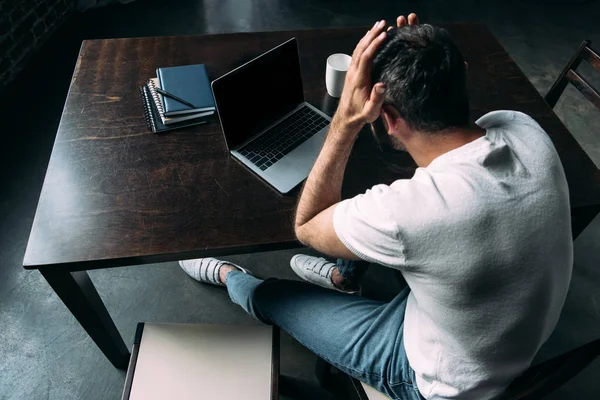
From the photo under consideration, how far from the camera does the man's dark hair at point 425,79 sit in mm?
935

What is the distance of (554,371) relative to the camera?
902mm

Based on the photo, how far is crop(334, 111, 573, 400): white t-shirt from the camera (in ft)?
2.64

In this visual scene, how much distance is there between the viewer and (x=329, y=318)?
122cm

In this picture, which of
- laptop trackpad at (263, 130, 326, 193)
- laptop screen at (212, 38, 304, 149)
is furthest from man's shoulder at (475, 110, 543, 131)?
laptop screen at (212, 38, 304, 149)

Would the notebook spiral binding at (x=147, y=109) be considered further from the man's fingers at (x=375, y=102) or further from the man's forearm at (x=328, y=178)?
the man's fingers at (x=375, y=102)

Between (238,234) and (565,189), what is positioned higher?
(565,189)

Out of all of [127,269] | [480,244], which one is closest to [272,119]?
[480,244]

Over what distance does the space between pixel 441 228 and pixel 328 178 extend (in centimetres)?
34

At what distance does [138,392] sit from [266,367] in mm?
314

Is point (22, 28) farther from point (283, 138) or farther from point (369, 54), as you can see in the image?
point (369, 54)

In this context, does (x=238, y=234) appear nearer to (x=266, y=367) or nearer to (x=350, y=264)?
(x=266, y=367)

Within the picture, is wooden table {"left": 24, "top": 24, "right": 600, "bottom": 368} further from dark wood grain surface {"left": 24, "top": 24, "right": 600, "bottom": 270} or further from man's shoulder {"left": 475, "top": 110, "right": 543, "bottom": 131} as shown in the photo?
man's shoulder {"left": 475, "top": 110, "right": 543, "bottom": 131}

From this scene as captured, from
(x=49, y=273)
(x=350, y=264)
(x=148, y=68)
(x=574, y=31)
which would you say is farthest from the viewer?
(x=574, y=31)

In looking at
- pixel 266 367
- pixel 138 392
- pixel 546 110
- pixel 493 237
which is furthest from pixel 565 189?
pixel 138 392
